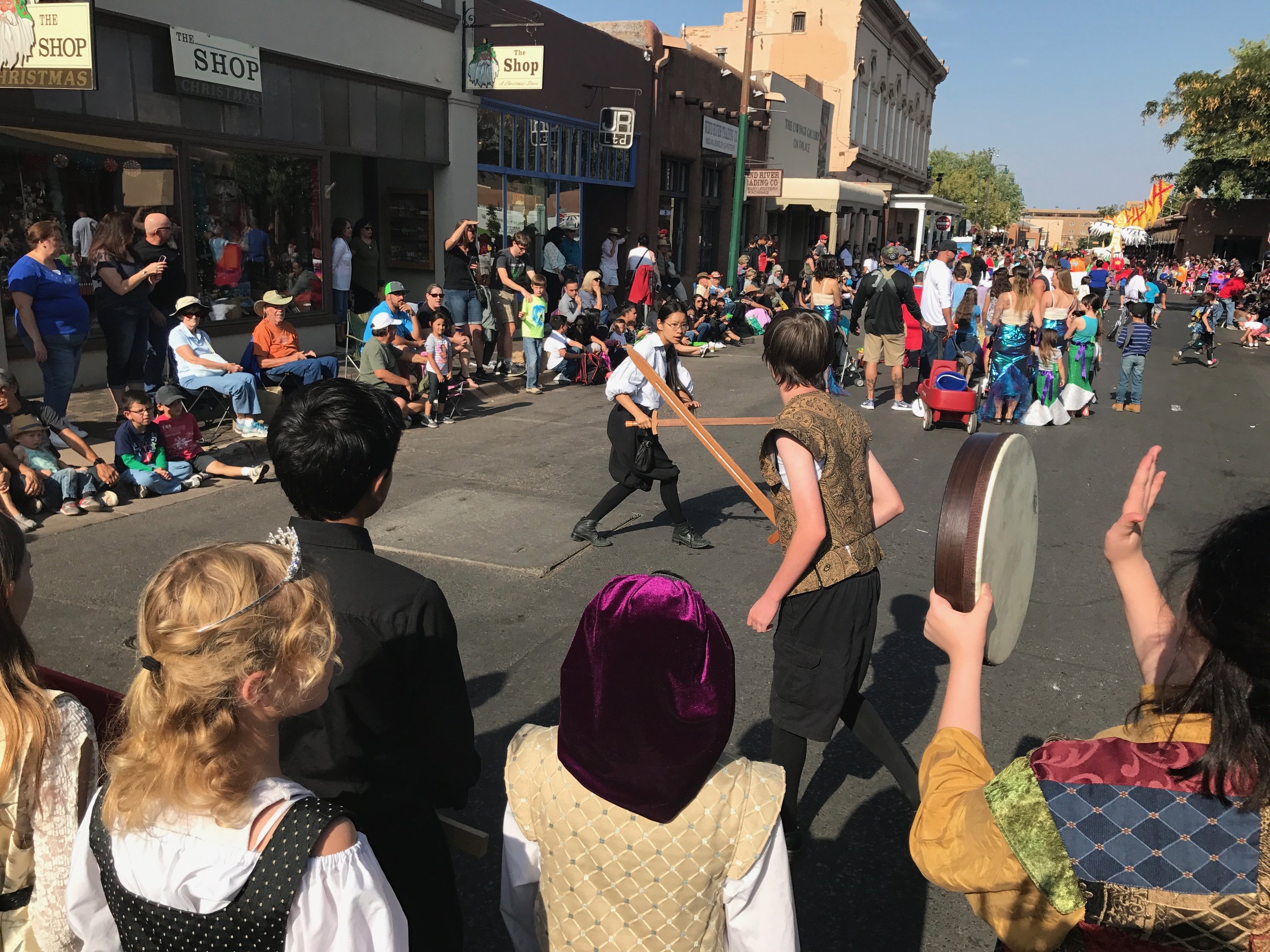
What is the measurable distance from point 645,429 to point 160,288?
6.06 metres

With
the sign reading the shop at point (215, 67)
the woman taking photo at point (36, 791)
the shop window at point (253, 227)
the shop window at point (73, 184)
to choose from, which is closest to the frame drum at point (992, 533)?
the woman taking photo at point (36, 791)

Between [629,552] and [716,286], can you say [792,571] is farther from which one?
[716,286]

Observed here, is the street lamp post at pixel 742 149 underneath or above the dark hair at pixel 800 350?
above

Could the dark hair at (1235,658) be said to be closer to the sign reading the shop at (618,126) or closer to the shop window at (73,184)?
the shop window at (73,184)

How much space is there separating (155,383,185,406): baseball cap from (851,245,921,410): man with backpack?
7949 mm

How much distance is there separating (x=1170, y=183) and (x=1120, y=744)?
5779 cm

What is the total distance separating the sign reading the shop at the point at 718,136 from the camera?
79.3 feet

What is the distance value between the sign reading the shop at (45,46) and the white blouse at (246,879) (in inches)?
327

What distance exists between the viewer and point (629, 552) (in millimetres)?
6383

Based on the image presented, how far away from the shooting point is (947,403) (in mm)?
10609

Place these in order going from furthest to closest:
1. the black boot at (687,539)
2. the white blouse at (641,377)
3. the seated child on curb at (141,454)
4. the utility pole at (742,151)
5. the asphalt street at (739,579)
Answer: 1. the utility pole at (742,151)
2. the seated child on curb at (141,454)
3. the black boot at (687,539)
4. the white blouse at (641,377)
5. the asphalt street at (739,579)

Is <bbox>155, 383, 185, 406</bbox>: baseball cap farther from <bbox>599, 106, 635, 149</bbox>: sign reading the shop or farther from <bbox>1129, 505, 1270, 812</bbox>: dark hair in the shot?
<bbox>599, 106, 635, 149</bbox>: sign reading the shop

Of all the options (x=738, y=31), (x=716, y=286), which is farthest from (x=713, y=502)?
(x=738, y=31)

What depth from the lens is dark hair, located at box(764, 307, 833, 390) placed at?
10.5ft
